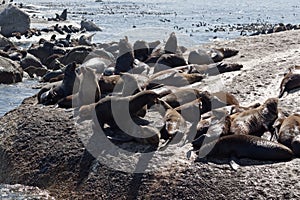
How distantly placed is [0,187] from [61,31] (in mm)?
31885

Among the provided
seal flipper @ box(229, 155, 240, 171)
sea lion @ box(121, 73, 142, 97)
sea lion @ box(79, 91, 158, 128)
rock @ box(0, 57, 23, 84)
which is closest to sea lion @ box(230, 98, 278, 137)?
seal flipper @ box(229, 155, 240, 171)

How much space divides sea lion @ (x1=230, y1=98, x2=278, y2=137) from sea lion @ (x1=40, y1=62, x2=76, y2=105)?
4.05 meters

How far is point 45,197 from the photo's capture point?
828 centimetres

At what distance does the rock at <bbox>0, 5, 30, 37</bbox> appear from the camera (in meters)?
36.5

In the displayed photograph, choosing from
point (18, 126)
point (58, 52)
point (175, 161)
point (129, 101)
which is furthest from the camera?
point (58, 52)

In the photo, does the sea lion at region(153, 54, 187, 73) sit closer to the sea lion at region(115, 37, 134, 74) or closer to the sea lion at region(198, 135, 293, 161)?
the sea lion at region(115, 37, 134, 74)

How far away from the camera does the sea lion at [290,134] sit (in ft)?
25.6

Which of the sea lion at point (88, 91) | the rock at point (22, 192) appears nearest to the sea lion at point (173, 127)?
the sea lion at point (88, 91)

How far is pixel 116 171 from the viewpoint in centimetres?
805

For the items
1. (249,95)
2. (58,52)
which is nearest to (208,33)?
(58,52)

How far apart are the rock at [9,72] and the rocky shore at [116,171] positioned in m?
7.60

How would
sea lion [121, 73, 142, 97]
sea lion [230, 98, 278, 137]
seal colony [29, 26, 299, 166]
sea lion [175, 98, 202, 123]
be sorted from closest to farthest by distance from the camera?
seal colony [29, 26, 299, 166] → sea lion [230, 98, 278, 137] → sea lion [175, 98, 202, 123] → sea lion [121, 73, 142, 97]

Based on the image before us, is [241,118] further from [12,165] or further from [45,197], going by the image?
[12,165]

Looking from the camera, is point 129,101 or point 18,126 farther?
point 18,126
